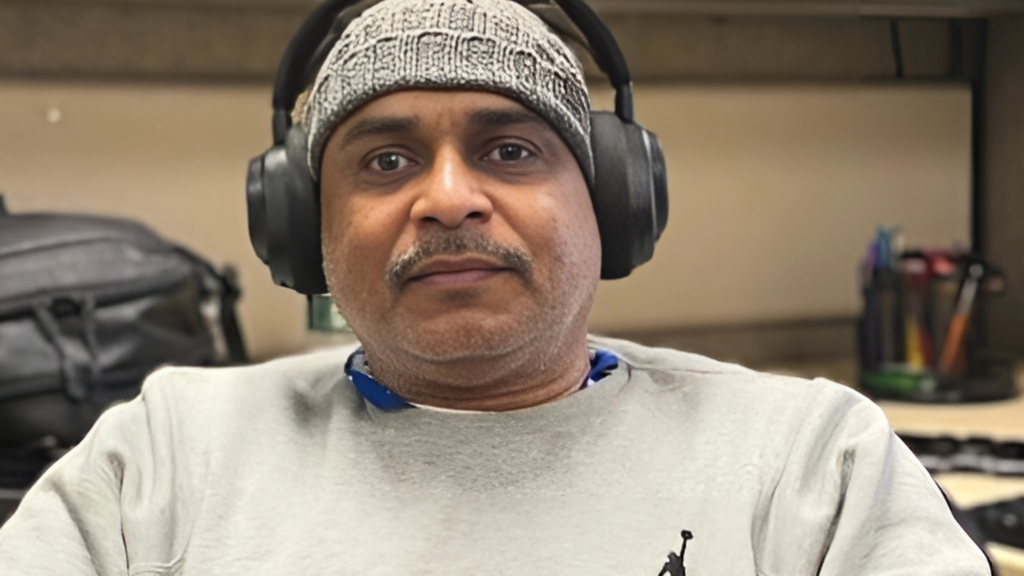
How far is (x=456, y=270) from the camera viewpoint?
0.71 m

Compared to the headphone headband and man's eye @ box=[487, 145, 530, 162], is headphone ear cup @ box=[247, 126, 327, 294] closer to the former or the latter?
the headphone headband

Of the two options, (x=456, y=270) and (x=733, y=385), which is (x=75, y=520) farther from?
(x=733, y=385)

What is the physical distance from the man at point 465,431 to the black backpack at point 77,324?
435 millimetres

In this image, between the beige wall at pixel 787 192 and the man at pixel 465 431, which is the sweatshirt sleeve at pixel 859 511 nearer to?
the man at pixel 465 431

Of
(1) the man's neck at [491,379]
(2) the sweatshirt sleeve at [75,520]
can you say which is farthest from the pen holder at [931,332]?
(2) the sweatshirt sleeve at [75,520]

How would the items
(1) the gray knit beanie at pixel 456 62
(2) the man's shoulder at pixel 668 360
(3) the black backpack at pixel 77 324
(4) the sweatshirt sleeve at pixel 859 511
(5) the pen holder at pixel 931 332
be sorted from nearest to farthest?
(4) the sweatshirt sleeve at pixel 859 511
(1) the gray knit beanie at pixel 456 62
(2) the man's shoulder at pixel 668 360
(3) the black backpack at pixel 77 324
(5) the pen holder at pixel 931 332

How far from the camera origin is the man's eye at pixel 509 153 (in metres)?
0.76

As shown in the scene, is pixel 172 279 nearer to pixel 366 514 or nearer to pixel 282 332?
pixel 282 332

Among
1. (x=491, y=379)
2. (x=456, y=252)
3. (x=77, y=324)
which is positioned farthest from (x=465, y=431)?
(x=77, y=324)

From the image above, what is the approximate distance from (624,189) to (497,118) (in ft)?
0.41

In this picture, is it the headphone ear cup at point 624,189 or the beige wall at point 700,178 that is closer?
the headphone ear cup at point 624,189

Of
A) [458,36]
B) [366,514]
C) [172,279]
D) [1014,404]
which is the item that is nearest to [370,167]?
[458,36]

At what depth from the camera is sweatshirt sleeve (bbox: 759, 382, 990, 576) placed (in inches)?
25.1

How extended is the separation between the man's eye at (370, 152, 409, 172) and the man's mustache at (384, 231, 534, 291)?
0.27 ft
